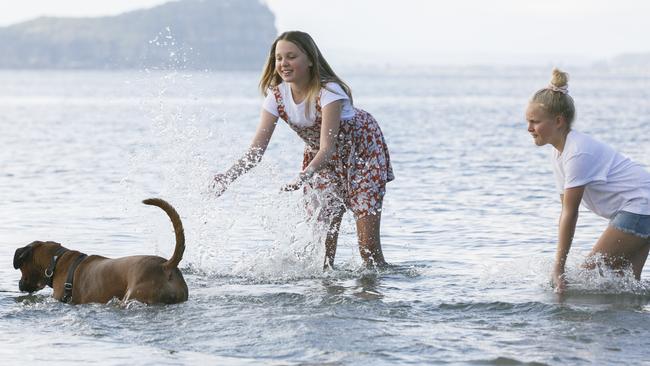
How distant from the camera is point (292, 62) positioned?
7.34m

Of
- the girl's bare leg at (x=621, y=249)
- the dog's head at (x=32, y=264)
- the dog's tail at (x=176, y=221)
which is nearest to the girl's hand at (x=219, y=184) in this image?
the dog's tail at (x=176, y=221)

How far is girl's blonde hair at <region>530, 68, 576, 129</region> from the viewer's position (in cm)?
673

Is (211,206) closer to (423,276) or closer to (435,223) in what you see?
(423,276)

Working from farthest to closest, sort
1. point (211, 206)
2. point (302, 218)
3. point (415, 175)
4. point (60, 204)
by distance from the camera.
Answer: point (415, 175) < point (60, 204) < point (211, 206) < point (302, 218)

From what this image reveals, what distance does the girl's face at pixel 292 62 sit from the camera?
735 centimetres

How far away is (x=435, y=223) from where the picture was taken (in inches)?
446

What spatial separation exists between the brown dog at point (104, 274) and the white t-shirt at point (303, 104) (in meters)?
1.48

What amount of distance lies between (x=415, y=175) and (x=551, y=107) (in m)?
10.0

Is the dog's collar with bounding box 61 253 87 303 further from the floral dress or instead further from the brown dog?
the floral dress

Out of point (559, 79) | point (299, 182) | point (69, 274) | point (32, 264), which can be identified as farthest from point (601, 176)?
point (32, 264)

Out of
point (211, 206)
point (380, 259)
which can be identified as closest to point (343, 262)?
point (380, 259)

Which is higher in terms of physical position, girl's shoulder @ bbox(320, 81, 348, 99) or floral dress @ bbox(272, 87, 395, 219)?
girl's shoulder @ bbox(320, 81, 348, 99)

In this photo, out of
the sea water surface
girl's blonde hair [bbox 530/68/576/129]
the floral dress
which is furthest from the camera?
the floral dress

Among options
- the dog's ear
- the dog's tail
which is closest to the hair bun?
the dog's tail
